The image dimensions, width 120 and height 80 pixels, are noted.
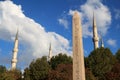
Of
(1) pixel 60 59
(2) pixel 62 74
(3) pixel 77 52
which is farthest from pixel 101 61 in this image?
(3) pixel 77 52

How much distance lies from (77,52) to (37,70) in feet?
89.6

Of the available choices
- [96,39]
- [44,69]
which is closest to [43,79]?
[44,69]

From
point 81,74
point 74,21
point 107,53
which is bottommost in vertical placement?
point 81,74

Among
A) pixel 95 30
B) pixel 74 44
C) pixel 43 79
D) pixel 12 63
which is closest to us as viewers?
pixel 74 44

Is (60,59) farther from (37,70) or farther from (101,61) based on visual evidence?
(101,61)

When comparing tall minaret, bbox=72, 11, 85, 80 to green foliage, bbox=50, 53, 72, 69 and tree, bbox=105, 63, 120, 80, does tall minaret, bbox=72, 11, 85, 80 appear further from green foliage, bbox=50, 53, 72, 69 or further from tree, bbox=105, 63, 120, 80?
green foliage, bbox=50, 53, 72, 69

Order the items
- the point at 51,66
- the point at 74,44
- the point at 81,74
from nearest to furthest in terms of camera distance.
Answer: the point at 81,74
the point at 74,44
the point at 51,66

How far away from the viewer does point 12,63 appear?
52.7m

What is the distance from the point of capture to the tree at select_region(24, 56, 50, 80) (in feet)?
129

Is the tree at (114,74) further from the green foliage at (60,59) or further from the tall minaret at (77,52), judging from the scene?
the tall minaret at (77,52)

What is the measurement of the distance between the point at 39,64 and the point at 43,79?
2.93m

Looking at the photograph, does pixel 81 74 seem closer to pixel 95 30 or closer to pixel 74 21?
pixel 74 21

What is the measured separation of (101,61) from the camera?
3859cm

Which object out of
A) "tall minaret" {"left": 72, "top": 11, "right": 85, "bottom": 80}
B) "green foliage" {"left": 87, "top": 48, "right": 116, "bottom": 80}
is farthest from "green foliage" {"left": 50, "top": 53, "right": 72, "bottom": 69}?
"tall minaret" {"left": 72, "top": 11, "right": 85, "bottom": 80}
